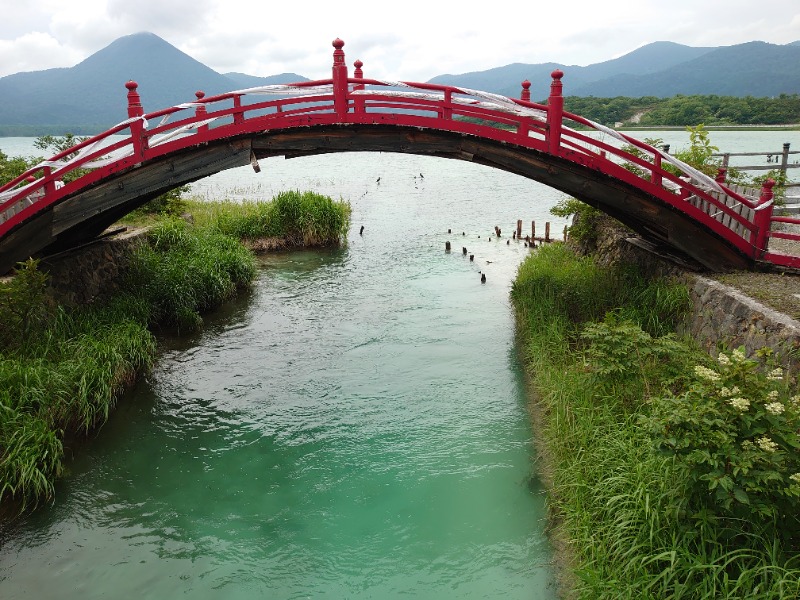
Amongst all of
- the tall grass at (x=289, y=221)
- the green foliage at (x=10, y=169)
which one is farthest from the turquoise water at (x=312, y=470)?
the green foliage at (x=10, y=169)

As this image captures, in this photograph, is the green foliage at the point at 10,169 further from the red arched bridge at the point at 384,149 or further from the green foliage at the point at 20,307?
the green foliage at the point at 20,307

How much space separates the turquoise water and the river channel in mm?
23

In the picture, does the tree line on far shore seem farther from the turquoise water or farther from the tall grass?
the turquoise water

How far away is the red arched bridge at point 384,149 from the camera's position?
8961mm

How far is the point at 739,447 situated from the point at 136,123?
8.60m

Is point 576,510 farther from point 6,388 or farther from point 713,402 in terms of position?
point 6,388

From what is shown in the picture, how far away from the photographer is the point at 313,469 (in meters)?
7.60

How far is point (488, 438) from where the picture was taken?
26.6ft

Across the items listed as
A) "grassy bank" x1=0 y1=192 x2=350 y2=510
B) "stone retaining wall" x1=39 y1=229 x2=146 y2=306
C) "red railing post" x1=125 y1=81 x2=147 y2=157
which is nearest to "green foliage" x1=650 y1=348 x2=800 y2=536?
"grassy bank" x1=0 y1=192 x2=350 y2=510

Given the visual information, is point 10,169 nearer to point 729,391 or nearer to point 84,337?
point 84,337

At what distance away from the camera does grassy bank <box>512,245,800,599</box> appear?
4324mm

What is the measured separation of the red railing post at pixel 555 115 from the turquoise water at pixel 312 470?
3818 millimetres

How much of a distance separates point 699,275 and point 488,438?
165 inches

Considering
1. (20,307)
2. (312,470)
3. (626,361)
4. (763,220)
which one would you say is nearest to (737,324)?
(626,361)
